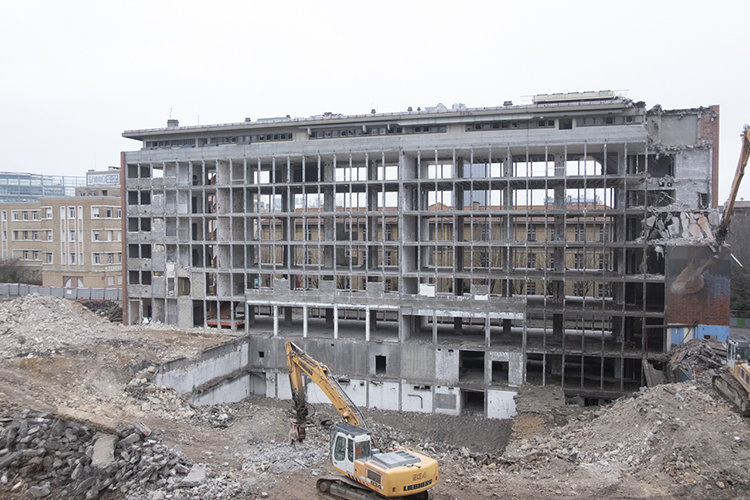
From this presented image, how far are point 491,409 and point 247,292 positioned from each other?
18.3 meters

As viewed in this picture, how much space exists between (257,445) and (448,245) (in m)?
17.0

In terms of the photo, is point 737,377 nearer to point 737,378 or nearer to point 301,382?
point 737,378

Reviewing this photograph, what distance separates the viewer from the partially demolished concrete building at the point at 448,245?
3055 centimetres

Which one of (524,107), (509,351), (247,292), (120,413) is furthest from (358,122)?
(120,413)

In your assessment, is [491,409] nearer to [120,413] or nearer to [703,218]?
[703,218]

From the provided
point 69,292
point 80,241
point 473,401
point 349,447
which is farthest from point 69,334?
point 80,241

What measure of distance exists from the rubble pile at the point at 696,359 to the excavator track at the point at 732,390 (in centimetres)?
262

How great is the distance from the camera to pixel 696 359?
25.9 m

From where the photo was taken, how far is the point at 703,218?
97.4ft

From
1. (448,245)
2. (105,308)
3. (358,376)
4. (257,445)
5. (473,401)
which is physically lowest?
(473,401)

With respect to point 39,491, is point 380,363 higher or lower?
lower

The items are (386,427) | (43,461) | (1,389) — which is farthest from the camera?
(386,427)

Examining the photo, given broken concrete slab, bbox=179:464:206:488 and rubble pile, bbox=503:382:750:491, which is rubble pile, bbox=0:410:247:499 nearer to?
broken concrete slab, bbox=179:464:206:488

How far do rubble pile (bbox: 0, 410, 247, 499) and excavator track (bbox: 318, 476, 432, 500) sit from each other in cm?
296
